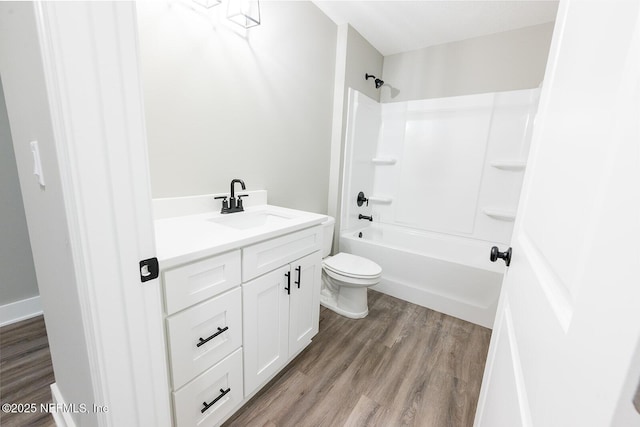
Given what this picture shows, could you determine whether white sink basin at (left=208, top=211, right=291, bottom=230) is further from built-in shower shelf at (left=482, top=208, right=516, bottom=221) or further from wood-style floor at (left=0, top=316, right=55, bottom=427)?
built-in shower shelf at (left=482, top=208, right=516, bottom=221)

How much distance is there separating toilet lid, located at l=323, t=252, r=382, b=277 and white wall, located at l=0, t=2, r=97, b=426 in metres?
1.48

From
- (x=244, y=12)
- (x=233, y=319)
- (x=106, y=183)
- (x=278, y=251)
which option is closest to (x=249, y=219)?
(x=278, y=251)

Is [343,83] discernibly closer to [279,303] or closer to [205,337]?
[279,303]

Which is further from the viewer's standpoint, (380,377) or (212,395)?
(380,377)

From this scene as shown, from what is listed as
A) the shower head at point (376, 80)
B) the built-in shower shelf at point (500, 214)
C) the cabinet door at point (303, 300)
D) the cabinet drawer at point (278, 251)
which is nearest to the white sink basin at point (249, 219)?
the cabinet drawer at point (278, 251)

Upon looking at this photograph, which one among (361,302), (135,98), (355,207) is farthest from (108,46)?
(355,207)

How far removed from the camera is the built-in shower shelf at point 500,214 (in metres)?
2.35

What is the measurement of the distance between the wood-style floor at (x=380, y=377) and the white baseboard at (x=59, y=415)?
0.63 meters

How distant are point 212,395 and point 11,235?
6.02 ft

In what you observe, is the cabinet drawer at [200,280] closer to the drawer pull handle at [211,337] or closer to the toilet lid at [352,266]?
the drawer pull handle at [211,337]

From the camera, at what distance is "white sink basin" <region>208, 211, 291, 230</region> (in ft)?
4.80

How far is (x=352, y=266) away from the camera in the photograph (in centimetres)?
205

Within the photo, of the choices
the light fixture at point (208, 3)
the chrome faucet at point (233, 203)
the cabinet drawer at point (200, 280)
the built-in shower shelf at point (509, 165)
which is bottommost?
the cabinet drawer at point (200, 280)

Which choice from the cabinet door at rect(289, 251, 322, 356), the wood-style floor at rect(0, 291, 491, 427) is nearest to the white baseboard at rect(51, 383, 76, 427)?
the wood-style floor at rect(0, 291, 491, 427)
